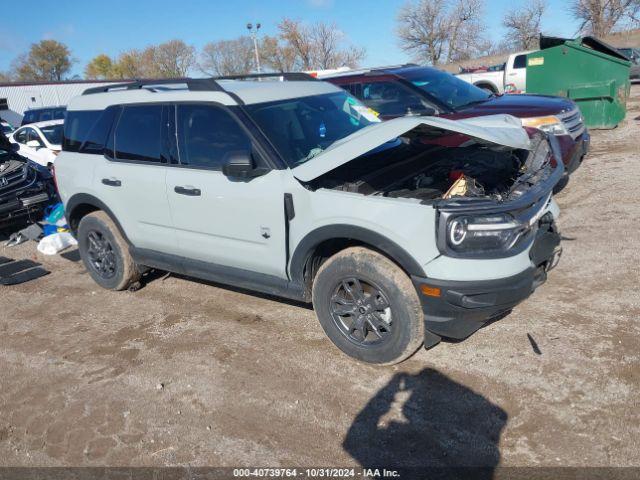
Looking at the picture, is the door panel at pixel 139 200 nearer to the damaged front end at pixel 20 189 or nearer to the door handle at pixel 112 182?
the door handle at pixel 112 182

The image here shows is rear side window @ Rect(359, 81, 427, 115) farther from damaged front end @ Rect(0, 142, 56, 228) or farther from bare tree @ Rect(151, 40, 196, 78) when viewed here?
bare tree @ Rect(151, 40, 196, 78)

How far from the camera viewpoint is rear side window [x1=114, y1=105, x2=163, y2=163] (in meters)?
4.44

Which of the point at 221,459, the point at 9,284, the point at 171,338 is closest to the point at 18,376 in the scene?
the point at 171,338

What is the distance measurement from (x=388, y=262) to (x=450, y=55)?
5859 cm

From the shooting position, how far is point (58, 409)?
11.4 feet

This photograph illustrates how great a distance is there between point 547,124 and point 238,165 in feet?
15.3

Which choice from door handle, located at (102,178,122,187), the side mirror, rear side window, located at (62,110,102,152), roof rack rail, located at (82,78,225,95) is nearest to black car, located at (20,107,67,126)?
rear side window, located at (62,110,102,152)

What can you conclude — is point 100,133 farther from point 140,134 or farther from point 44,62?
point 44,62

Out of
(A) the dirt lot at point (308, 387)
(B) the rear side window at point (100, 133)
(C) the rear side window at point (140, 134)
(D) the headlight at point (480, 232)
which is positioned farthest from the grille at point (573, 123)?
(B) the rear side window at point (100, 133)

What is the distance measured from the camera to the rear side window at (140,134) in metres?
4.44

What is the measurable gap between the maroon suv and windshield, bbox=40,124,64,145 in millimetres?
7208

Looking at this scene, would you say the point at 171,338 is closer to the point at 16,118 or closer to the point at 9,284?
the point at 9,284

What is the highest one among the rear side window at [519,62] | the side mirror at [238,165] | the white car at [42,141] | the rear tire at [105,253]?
the rear side window at [519,62]

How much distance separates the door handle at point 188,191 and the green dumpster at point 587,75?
30.5 feet
